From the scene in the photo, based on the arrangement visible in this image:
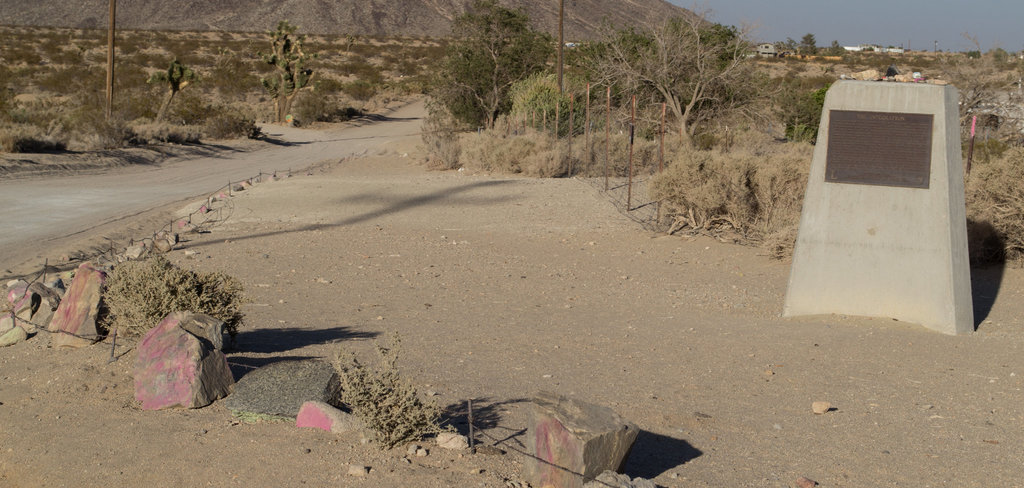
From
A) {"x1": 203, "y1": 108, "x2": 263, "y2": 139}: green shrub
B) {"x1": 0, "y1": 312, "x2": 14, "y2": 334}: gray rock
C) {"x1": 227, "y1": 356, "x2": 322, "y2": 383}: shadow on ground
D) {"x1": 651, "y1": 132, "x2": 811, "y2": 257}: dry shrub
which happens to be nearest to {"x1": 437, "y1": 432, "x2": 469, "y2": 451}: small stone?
{"x1": 227, "y1": 356, "x2": 322, "y2": 383}: shadow on ground

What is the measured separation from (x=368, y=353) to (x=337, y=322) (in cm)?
131

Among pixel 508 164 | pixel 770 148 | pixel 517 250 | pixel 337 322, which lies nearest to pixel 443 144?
pixel 508 164

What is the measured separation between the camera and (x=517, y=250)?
12055 mm

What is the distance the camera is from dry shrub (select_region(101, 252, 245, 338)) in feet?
20.7

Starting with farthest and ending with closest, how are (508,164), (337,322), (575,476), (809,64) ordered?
(809,64), (508,164), (337,322), (575,476)

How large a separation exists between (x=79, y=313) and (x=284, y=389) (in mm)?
2451

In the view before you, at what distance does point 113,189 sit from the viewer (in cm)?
1795

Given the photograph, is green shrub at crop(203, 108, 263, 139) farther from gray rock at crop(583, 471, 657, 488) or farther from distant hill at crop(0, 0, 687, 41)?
distant hill at crop(0, 0, 687, 41)

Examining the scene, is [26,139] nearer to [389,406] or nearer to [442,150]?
[442,150]

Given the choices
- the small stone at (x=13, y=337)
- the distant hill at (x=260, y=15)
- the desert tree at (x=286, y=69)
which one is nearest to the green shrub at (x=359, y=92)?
the desert tree at (x=286, y=69)

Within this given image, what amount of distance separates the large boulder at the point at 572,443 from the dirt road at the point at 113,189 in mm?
8125

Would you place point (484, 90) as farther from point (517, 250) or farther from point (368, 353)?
point (368, 353)

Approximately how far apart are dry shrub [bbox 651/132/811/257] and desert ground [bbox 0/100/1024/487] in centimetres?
51

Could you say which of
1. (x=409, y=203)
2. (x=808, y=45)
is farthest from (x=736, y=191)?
(x=808, y=45)
